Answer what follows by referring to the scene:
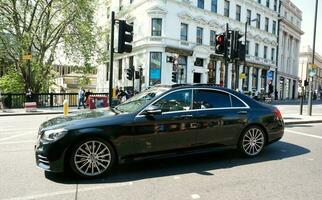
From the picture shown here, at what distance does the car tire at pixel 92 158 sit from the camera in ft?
17.2

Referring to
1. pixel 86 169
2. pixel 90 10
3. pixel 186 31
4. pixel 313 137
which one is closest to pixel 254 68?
pixel 186 31

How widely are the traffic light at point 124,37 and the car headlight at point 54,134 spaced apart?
5854 millimetres

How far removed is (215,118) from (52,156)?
319 cm

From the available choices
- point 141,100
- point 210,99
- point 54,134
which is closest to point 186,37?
point 210,99

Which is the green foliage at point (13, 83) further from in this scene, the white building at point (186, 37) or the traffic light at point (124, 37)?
the traffic light at point (124, 37)

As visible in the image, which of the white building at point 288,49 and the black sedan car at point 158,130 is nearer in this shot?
the black sedan car at point 158,130

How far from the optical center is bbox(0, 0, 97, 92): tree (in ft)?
85.6

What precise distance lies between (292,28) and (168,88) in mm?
57447

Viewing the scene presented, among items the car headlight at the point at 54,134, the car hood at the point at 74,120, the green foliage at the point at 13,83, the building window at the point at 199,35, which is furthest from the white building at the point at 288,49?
the car headlight at the point at 54,134

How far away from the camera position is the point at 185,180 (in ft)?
17.4

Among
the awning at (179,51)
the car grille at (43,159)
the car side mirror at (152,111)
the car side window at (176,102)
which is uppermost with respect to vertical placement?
the awning at (179,51)

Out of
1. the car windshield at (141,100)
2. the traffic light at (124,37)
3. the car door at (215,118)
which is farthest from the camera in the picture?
the traffic light at (124,37)

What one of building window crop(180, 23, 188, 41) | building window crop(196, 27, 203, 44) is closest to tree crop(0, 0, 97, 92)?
building window crop(180, 23, 188, 41)

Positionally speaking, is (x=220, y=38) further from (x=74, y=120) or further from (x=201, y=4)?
(x=201, y=4)
